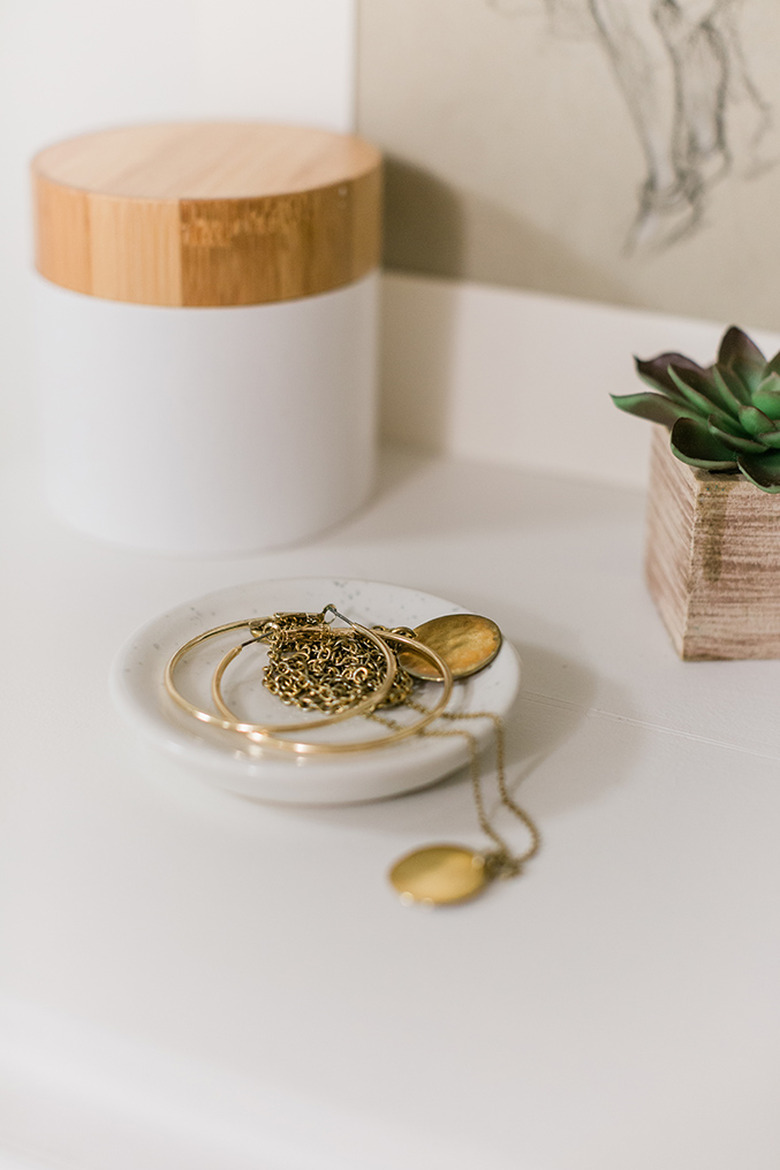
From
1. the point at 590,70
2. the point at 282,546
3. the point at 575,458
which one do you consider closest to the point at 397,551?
the point at 282,546

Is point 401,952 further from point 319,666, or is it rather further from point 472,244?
point 472,244

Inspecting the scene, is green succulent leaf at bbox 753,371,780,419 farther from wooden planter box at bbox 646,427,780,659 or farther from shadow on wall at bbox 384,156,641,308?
shadow on wall at bbox 384,156,641,308

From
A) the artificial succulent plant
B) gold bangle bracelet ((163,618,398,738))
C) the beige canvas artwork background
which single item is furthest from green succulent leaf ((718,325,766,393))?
gold bangle bracelet ((163,618,398,738))

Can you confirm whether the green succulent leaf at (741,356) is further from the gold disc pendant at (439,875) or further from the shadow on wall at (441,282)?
the gold disc pendant at (439,875)

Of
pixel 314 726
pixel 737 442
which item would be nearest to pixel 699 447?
pixel 737 442

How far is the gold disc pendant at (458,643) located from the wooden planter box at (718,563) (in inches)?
4.4

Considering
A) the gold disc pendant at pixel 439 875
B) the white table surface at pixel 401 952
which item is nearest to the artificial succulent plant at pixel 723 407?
the white table surface at pixel 401 952

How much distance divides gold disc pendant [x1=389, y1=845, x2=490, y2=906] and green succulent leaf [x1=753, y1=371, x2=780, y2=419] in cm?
27

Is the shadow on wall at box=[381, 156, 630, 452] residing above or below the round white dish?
above

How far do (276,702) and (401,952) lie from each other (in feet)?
0.46

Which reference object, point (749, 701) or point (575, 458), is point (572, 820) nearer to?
point (749, 701)

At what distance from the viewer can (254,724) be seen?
0.52 meters

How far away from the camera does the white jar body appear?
0.67 m

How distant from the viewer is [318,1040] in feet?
1.35
